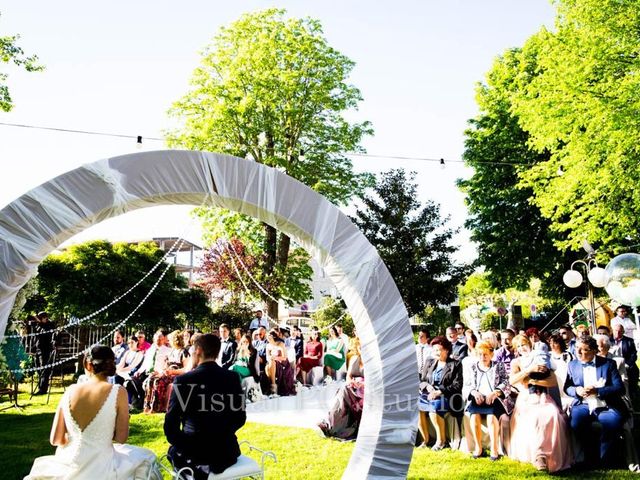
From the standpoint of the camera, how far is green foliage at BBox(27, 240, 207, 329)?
54.9 ft

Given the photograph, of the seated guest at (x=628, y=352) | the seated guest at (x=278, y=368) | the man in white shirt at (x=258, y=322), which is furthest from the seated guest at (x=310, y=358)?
the seated guest at (x=628, y=352)

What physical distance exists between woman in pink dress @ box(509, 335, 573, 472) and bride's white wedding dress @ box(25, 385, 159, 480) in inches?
168

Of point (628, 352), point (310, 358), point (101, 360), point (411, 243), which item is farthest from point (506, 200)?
point (101, 360)

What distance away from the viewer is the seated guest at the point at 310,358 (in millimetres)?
13109

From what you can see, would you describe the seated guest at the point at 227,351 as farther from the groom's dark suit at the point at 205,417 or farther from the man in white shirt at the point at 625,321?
the man in white shirt at the point at 625,321

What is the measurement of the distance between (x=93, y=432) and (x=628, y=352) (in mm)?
7611

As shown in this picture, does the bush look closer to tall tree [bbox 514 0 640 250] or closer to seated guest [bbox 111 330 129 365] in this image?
seated guest [bbox 111 330 129 365]

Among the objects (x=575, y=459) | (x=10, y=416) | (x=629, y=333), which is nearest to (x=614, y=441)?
(x=575, y=459)

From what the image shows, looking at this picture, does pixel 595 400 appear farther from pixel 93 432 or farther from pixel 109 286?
pixel 109 286

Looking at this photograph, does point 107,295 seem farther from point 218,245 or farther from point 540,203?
point 540,203

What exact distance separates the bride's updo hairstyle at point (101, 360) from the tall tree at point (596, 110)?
42.1ft

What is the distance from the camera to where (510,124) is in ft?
65.4

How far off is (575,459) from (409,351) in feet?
9.05

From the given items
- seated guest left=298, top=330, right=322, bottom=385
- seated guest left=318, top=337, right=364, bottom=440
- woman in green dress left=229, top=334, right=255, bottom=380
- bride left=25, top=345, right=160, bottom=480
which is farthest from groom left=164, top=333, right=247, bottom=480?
seated guest left=298, top=330, right=322, bottom=385
